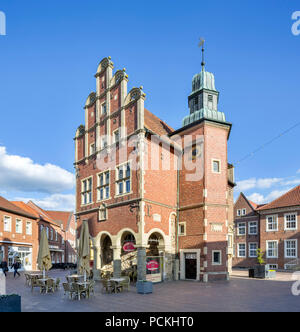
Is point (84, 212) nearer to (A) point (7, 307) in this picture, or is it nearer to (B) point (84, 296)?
(B) point (84, 296)

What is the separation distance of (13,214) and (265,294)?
94.2 ft

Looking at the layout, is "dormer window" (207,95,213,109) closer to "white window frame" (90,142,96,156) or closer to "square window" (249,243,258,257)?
"white window frame" (90,142,96,156)

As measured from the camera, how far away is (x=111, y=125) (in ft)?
76.9

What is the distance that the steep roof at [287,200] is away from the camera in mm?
35522

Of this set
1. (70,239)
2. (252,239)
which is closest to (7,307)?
(252,239)

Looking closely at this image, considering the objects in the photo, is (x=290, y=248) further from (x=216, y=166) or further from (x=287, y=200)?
(x=216, y=166)

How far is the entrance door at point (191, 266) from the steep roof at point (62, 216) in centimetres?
4026

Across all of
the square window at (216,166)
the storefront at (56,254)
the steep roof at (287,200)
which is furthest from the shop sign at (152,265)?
the storefront at (56,254)

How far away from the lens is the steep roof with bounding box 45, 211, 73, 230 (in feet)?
191

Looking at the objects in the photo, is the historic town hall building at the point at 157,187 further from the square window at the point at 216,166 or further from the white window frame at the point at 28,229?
the white window frame at the point at 28,229

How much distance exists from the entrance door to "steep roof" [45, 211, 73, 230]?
40260 mm

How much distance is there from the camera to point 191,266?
2114 centimetres

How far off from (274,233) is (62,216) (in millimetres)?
40134

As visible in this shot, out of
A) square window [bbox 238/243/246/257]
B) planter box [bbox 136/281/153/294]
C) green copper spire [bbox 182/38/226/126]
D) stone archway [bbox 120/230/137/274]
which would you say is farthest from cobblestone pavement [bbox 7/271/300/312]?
square window [bbox 238/243/246/257]
